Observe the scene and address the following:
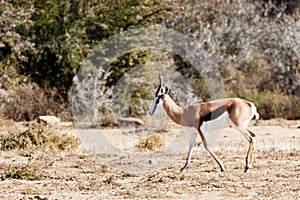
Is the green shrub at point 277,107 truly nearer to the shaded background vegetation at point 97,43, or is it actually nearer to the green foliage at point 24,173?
the shaded background vegetation at point 97,43

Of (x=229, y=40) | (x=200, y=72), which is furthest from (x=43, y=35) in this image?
(x=229, y=40)

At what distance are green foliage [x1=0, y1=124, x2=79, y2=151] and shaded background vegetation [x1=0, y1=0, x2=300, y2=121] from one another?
5.82m

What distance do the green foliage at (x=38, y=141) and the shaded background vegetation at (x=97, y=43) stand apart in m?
5.82

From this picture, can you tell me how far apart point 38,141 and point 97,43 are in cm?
834

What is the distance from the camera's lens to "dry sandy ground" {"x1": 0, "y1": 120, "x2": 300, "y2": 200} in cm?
884

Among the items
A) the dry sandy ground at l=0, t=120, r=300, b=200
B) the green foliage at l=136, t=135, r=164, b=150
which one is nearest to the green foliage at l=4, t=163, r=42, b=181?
the dry sandy ground at l=0, t=120, r=300, b=200

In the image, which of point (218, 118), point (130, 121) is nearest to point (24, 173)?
point (218, 118)

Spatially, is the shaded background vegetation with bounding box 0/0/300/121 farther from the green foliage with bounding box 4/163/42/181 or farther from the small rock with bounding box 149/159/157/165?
the green foliage with bounding box 4/163/42/181

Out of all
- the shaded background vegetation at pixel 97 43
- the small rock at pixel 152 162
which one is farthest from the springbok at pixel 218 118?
the shaded background vegetation at pixel 97 43

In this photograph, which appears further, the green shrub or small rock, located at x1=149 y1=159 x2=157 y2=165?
the green shrub

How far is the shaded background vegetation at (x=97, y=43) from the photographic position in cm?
1997

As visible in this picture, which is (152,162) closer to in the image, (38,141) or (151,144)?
(151,144)

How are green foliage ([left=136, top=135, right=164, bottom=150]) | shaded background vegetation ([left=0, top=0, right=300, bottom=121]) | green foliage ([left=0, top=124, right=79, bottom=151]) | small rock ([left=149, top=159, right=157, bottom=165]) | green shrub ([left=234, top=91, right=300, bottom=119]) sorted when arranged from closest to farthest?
small rock ([left=149, top=159, right=157, bottom=165]), green foliage ([left=0, top=124, right=79, bottom=151]), green foliage ([left=136, top=135, right=164, bottom=150]), shaded background vegetation ([left=0, top=0, right=300, bottom=121]), green shrub ([left=234, top=91, right=300, bottom=119])

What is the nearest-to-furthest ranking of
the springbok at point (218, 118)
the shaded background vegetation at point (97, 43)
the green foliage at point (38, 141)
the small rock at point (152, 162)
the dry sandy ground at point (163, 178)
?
the dry sandy ground at point (163, 178)
the springbok at point (218, 118)
the small rock at point (152, 162)
the green foliage at point (38, 141)
the shaded background vegetation at point (97, 43)
